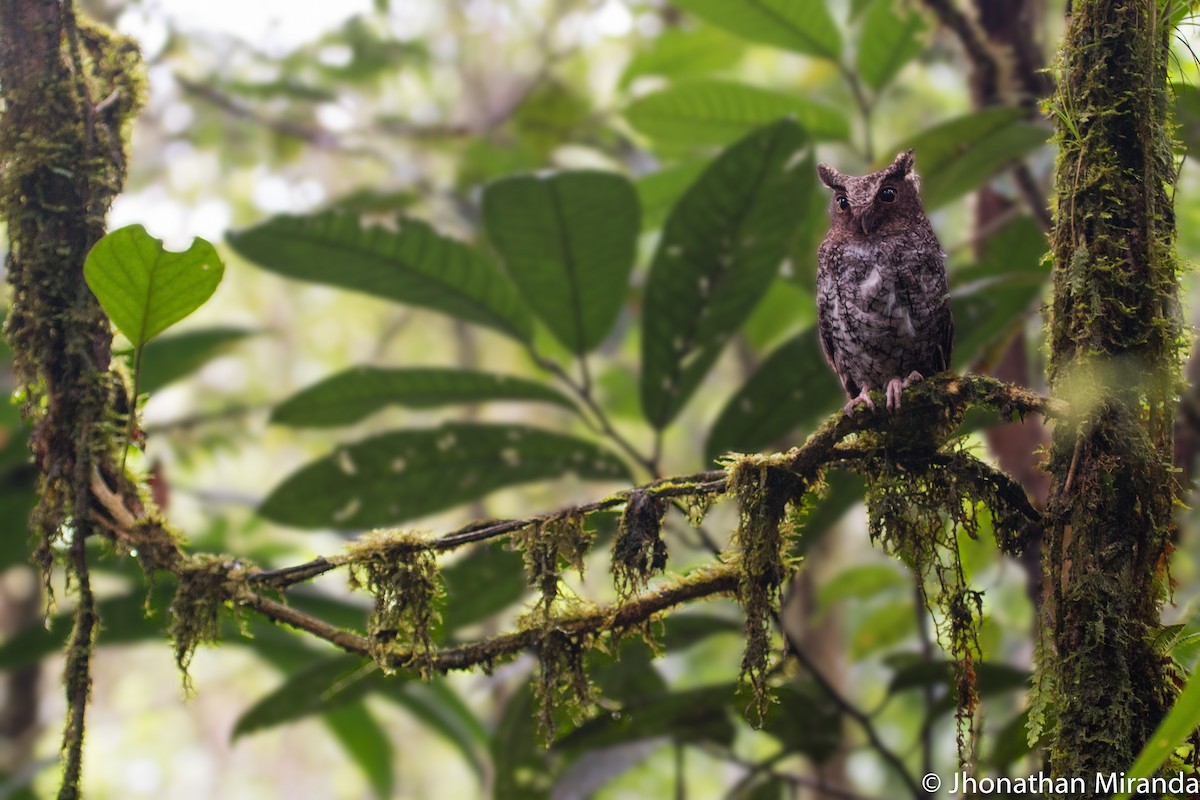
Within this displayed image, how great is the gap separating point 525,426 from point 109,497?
101cm

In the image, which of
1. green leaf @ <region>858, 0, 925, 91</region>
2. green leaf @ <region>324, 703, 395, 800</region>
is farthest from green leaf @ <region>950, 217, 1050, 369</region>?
green leaf @ <region>324, 703, 395, 800</region>

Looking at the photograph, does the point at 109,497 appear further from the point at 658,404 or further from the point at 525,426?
the point at 658,404

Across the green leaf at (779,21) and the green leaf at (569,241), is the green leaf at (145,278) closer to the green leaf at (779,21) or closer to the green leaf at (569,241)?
the green leaf at (569,241)

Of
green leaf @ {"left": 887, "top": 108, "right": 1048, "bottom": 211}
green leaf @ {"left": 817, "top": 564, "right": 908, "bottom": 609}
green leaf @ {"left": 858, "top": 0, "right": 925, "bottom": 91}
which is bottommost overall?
green leaf @ {"left": 817, "top": 564, "right": 908, "bottom": 609}

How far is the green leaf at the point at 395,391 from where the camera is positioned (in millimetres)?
2461

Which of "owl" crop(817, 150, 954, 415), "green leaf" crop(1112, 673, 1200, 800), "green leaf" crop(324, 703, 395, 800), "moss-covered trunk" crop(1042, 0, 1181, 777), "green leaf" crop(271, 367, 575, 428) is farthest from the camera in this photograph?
"green leaf" crop(324, 703, 395, 800)

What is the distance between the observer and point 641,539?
1.46m

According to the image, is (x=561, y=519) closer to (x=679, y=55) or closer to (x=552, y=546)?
(x=552, y=546)

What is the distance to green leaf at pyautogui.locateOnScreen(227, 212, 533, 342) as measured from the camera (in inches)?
90.0

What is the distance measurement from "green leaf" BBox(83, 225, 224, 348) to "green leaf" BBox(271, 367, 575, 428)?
102 cm

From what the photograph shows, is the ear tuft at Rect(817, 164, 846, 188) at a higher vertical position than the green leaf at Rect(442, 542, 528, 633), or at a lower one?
higher

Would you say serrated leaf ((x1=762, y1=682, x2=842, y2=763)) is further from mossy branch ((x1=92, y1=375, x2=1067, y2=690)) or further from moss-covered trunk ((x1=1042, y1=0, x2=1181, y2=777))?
moss-covered trunk ((x1=1042, y1=0, x2=1181, y2=777))

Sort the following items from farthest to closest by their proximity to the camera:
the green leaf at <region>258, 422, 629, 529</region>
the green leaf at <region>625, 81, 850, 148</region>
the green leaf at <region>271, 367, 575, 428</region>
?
the green leaf at <region>625, 81, 850, 148</region>
the green leaf at <region>271, 367, 575, 428</region>
the green leaf at <region>258, 422, 629, 529</region>

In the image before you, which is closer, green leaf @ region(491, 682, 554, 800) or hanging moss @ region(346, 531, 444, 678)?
hanging moss @ region(346, 531, 444, 678)
